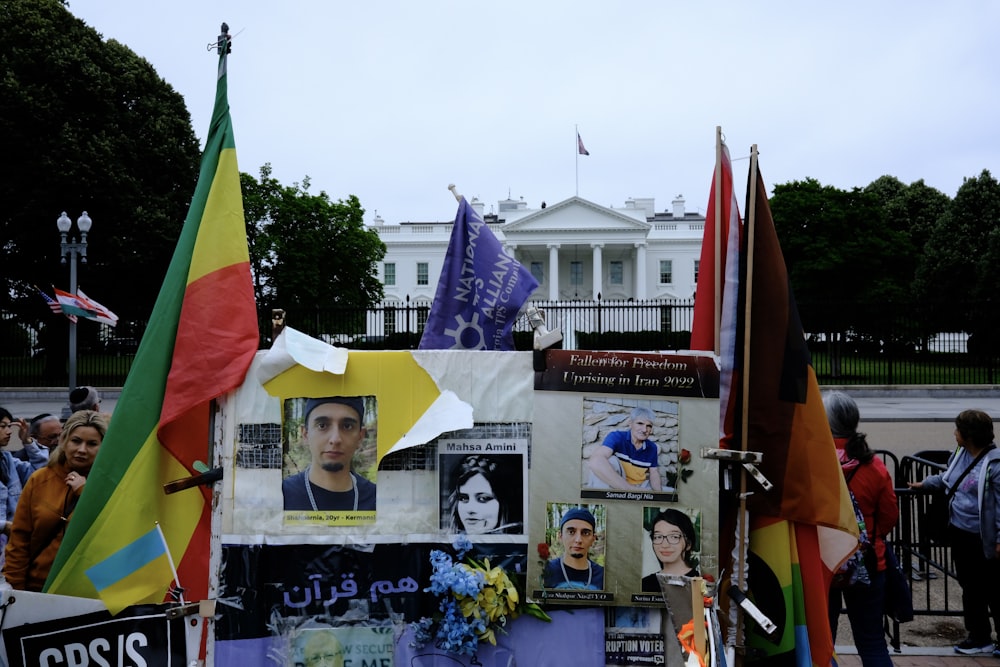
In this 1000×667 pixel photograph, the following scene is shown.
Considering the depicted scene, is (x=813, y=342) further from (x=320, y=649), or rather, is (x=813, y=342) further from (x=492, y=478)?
(x=320, y=649)

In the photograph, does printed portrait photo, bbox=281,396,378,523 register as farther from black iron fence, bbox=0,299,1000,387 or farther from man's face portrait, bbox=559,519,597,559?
black iron fence, bbox=0,299,1000,387

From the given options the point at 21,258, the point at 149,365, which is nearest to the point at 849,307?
the point at 149,365

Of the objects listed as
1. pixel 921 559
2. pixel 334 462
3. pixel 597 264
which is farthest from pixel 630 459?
pixel 597 264

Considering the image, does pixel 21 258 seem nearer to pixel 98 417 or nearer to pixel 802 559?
pixel 98 417

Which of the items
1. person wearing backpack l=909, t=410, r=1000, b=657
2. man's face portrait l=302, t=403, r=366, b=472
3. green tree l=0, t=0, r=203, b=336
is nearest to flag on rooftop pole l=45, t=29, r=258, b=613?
man's face portrait l=302, t=403, r=366, b=472

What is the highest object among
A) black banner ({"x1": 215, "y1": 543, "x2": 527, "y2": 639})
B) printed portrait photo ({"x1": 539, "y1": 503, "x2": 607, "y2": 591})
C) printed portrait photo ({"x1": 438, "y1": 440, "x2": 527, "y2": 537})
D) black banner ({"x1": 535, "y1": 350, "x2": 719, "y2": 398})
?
black banner ({"x1": 535, "y1": 350, "x2": 719, "y2": 398})

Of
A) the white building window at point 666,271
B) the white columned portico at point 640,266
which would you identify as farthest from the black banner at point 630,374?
the white building window at point 666,271

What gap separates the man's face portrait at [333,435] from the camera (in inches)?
96.9

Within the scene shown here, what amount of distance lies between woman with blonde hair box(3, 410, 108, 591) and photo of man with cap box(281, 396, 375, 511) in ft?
4.41

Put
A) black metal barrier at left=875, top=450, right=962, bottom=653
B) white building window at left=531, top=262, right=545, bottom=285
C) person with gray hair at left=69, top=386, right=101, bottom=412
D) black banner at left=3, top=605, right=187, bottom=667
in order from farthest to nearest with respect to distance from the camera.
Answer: white building window at left=531, top=262, right=545, bottom=285 → person with gray hair at left=69, top=386, right=101, bottom=412 → black metal barrier at left=875, top=450, right=962, bottom=653 → black banner at left=3, top=605, right=187, bottom=667

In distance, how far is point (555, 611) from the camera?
2.46m

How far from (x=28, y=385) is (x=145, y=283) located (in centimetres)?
485

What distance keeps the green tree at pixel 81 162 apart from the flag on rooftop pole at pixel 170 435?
2173 cm

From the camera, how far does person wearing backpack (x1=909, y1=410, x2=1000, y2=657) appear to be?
4246 mm
